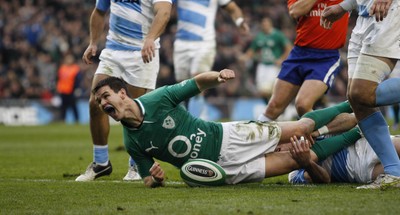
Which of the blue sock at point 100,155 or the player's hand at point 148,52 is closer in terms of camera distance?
the player's hand at point 148,52

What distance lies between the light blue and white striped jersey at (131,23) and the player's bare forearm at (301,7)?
1592 millimetres

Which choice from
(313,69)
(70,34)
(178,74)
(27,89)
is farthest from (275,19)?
(313,69)

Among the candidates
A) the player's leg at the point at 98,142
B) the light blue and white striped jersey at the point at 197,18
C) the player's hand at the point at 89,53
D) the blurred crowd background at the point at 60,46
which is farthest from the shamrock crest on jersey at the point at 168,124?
the blurred crowd background at the point at 60,46

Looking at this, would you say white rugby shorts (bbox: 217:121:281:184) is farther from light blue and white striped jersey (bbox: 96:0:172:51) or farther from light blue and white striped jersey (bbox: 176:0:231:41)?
light blue and white striped jersey (bbox: 176:0:231:41)

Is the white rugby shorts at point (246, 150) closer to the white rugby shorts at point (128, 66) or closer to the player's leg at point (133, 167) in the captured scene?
the player's leg at point (133, 167)

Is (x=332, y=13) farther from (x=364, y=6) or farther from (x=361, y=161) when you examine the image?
(x=361, y=161)

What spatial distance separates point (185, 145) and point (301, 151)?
41.8 inches

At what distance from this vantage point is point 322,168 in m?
7.70

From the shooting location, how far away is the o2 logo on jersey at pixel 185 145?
746 cm

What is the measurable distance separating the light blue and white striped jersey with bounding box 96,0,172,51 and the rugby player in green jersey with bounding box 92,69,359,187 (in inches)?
74.8

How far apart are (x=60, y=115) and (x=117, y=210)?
71.5ft

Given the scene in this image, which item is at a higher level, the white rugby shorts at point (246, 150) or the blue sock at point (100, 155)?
the white rugby shorts at point (246, 150)

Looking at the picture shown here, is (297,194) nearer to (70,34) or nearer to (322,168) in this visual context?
(322,168)

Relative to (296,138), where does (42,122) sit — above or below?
below
